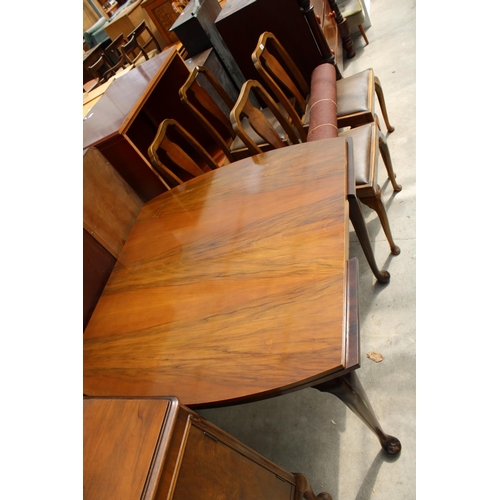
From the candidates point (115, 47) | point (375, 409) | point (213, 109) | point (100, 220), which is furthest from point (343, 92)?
point (115, 47)

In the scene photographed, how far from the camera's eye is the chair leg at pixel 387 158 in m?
1.59

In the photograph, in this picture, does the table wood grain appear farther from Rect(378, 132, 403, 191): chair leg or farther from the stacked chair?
the stacked chair

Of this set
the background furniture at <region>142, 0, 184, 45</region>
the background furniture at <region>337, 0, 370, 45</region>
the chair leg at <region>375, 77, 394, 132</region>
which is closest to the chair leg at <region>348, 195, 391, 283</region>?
the chair leg at <region>375, 77, 394, 132</region>

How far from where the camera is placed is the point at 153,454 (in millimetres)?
634

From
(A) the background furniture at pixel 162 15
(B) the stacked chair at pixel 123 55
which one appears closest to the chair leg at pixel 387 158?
(B) the stacked chair at pixel 123 55

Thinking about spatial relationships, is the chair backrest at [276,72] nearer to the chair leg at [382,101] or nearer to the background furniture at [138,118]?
the chair leg at [382,101]

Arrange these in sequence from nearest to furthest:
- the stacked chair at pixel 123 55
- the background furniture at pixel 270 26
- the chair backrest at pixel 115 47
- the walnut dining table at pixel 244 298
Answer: the walnut dining table at pixel 244 298 → the background furniture at pixel 270 26 → the stacked chair at pixel 123 55 → the chair backrest at pixel 115 47

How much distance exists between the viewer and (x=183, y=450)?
0.69 meters

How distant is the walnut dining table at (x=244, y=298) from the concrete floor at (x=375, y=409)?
10 centimetres

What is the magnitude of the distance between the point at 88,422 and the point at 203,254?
590 millimetres

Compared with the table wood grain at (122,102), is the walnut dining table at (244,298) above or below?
below

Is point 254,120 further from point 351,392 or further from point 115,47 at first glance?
point 115,47

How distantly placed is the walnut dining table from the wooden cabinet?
0.12 metres
